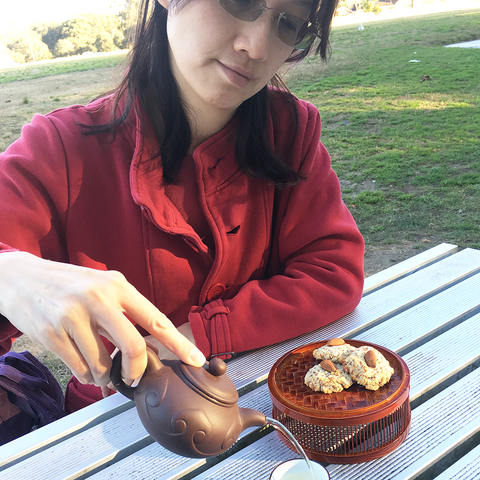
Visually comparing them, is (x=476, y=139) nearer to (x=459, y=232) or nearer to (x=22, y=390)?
(x=459, y=232)

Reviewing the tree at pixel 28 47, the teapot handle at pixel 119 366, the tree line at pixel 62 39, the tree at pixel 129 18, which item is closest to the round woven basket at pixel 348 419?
the teapot handle at pixel 119 366

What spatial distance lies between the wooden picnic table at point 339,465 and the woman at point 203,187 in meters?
0.15

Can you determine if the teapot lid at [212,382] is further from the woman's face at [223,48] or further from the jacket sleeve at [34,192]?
the woman's face at [223,48]

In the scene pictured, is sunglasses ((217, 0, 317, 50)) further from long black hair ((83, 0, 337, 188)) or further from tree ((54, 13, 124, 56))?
tree ((54, 13, 124, 56))

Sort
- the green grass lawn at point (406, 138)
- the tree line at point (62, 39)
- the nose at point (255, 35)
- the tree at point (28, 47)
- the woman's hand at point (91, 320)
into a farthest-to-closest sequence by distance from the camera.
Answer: the tree at point (28, 47)
the tree line at point (62, 39)
the green grass lawn at point (406, 138)
the nose at point (255, 35)
the woman's hand at point (91, 320)

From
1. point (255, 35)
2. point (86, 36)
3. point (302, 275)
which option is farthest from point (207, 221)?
point (86, 36)

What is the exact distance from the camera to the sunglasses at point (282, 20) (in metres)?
1.31

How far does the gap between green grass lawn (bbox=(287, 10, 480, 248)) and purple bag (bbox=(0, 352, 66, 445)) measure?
3373 millimetres

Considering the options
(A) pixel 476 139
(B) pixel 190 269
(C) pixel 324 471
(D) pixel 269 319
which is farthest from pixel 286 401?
(A) pixel 476 139

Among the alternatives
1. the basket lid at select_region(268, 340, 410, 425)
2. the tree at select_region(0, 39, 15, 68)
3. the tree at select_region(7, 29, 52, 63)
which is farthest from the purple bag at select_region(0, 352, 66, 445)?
the tree at select_region(7, 29, 52, 63)

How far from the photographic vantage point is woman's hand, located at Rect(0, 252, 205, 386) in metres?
0.90

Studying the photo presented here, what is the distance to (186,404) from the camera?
92 centimetres

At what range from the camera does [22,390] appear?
1630 millimetres

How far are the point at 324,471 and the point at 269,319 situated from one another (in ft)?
1.75
